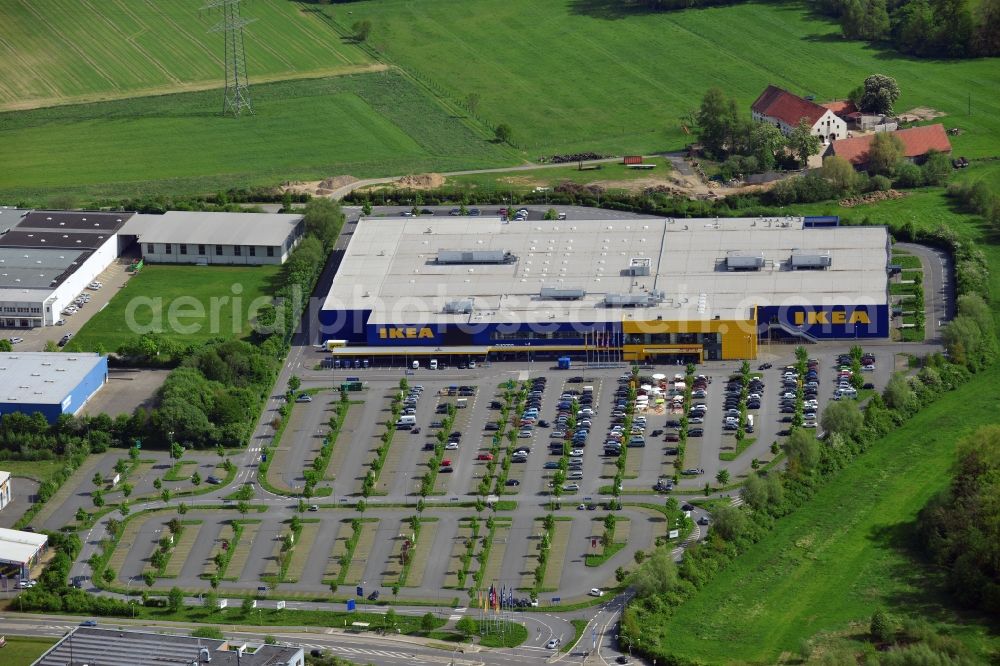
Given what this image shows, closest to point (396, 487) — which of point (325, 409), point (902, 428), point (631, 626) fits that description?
point (325, 409)

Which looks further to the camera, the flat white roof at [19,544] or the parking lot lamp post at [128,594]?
the flat white roof at [19,544]

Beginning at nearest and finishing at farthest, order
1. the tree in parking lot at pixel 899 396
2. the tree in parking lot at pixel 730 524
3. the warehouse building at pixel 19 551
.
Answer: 1. the warehouse building at pixel 19 551
2. the tree in parking lot at pixel 730 524
3. the tree in parking lot at pixel 899 396

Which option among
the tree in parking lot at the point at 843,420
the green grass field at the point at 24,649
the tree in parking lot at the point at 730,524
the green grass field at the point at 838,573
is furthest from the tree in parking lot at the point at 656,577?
the green grass field at the point at 24,649

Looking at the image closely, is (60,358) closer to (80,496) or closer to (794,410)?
(80,496)

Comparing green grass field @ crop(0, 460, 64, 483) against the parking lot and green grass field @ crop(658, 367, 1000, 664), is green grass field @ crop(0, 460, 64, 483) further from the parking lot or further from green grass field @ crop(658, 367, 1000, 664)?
green grass field @ crop(658, 367, 1000, 664)

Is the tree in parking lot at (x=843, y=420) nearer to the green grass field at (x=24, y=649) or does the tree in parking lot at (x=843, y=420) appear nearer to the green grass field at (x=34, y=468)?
the green grass field at (x=34, y=468)

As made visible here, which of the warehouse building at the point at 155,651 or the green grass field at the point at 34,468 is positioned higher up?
the green grass field at the point at 34,468
